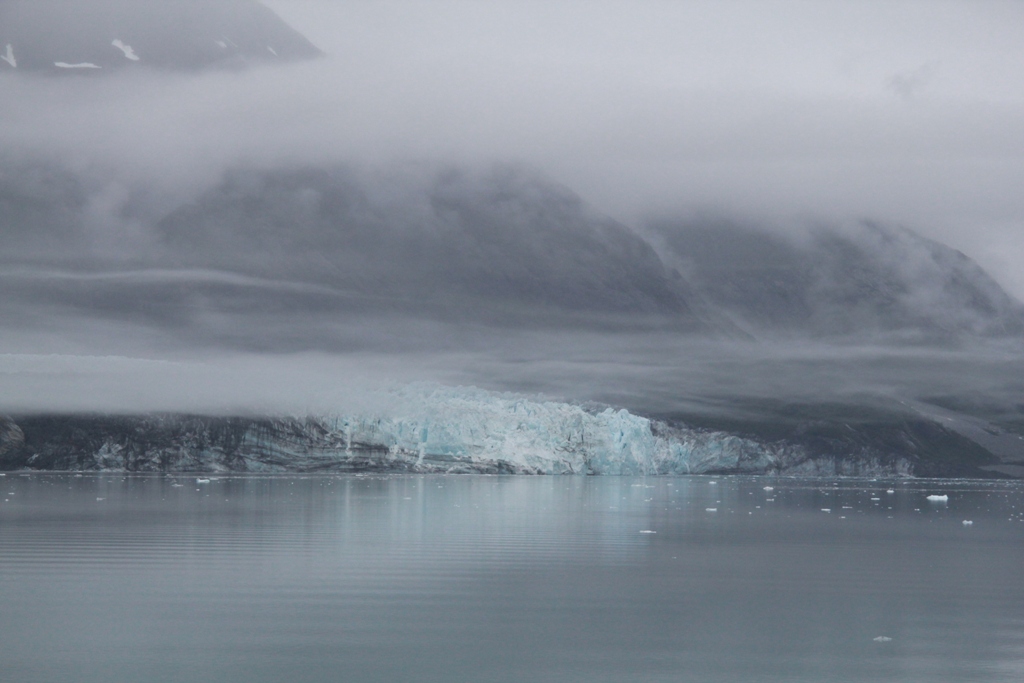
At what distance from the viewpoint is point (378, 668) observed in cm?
1046

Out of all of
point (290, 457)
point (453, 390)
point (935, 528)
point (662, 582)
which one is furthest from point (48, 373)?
point (662, 582)

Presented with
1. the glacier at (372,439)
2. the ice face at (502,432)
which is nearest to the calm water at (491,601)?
the glacier at (372,439)

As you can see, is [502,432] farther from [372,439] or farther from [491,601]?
[491,601]

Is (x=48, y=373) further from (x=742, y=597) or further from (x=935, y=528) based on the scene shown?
(x=742, y=597)

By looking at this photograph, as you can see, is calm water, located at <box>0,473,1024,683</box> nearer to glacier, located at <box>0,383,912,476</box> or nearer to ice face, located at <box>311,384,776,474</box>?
glacier, located at <box>0,383,912,476</box>

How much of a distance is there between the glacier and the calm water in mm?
44180

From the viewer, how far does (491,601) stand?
14.6m

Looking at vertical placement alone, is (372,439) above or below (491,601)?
above

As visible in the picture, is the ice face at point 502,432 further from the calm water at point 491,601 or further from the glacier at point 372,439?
the calm water at point 491,601

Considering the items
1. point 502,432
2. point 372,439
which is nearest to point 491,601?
point 372,439

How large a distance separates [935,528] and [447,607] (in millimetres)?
20576

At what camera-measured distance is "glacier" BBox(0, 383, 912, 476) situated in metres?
72.0

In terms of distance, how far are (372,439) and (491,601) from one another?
60449mm

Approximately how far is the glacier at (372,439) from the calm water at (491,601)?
145 feet
